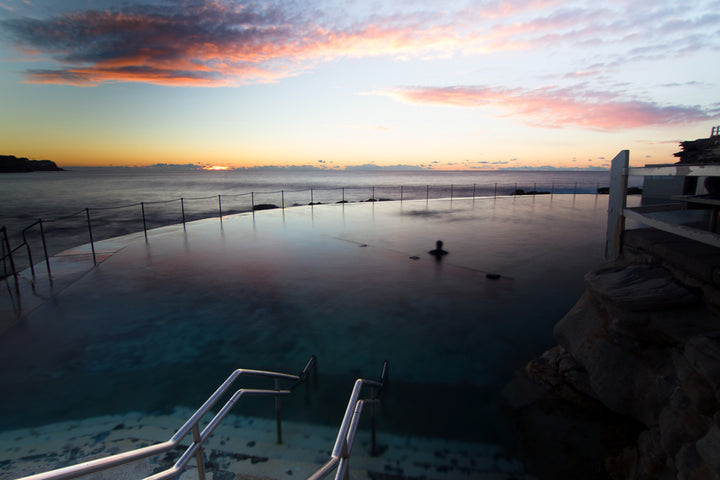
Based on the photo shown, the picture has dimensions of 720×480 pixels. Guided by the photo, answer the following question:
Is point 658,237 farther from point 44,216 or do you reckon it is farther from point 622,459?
point 44,216

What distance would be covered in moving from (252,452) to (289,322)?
2430mm

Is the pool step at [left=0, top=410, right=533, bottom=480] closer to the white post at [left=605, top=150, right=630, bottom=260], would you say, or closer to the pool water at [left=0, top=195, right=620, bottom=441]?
the pool water at [left=0, top=195, right=620, bottom=441]

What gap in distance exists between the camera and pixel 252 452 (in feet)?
9.99

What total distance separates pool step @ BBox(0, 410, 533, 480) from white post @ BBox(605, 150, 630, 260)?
2.85 metres

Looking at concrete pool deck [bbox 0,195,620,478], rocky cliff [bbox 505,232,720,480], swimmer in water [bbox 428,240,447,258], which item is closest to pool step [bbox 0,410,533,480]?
concrete pool deck [bbox 0,195,620,478]

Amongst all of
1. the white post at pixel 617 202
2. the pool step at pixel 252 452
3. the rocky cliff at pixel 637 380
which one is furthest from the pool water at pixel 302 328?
the white post at pixel 617 202

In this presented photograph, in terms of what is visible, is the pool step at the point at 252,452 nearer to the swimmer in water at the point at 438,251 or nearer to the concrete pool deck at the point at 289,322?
the concrete pool deck at the point at 289,322

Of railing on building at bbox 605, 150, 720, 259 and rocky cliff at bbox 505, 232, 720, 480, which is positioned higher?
railing on building at bbox 605, 150, 720, 259

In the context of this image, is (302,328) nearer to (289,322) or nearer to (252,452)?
(289,322)

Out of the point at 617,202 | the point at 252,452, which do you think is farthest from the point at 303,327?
the point at 617,202

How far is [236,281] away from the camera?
283 inches

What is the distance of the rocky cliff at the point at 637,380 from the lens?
2.23 metres

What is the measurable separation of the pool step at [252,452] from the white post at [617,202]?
2.85m

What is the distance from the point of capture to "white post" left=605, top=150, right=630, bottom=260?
4.04 meters
